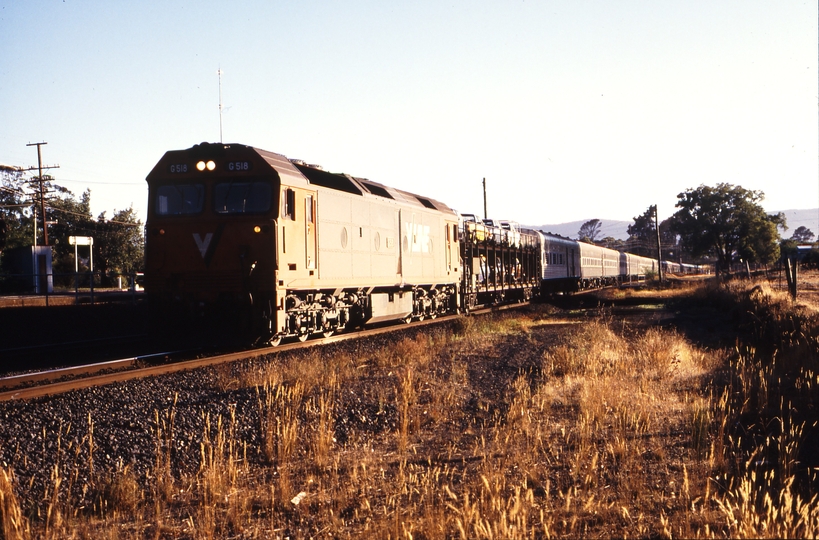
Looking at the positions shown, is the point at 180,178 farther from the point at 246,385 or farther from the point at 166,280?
the point at 246,385

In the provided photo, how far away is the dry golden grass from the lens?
16.7 ft

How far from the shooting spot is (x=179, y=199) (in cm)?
1422

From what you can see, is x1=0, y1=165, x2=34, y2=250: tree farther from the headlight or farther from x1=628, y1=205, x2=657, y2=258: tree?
x1=628, y1=205, x2=657, y2=258: tree

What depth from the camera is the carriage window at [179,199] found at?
14070 millimetres

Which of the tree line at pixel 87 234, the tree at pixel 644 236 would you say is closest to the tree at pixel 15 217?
the tree line at pixel 87 234

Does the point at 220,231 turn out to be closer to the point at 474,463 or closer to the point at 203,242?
the point at 203,242

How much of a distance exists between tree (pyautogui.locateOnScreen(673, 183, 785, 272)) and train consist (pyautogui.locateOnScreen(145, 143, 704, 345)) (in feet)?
199

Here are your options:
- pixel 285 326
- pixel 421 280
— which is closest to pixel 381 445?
pixel 285 326

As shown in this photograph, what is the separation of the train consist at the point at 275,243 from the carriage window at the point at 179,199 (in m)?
0.02

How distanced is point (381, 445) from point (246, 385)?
317cm

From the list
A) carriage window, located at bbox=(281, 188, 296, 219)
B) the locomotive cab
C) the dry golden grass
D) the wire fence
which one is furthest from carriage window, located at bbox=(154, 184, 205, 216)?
the dry golden grass

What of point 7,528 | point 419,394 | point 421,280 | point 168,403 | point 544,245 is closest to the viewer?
point 7,528

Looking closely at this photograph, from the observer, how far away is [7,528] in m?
5.02

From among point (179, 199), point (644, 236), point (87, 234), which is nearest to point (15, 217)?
point (87, 234)
